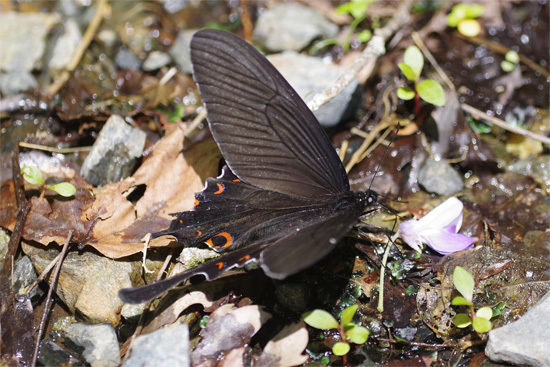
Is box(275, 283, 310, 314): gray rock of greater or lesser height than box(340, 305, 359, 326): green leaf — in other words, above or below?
below

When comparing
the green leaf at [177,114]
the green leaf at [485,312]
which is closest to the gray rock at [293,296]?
the green leaf at [485,312]

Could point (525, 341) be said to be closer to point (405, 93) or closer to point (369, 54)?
point (405, 93)

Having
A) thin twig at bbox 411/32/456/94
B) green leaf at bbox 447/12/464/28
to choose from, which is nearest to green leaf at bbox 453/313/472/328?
Answer: thin twig at bbox 411/32/456/94

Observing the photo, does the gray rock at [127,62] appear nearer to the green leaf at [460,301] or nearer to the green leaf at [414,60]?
the green leaf at [414,60]

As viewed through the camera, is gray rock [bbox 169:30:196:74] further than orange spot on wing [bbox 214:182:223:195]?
Yes

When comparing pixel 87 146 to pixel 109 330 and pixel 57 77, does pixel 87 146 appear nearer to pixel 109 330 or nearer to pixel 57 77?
pixel 57 77

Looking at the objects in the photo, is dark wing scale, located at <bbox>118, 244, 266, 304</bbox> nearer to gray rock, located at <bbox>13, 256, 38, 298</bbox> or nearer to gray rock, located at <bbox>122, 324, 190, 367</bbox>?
gray rock, located at <bbox>122, 324, 190, 367</bbox>
